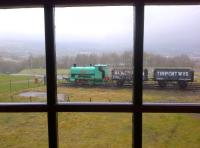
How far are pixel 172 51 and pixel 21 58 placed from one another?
5.44 ft

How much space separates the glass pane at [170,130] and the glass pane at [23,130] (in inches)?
43.6

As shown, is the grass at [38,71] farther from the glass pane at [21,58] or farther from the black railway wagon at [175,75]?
the black railway wagon at [175,75]

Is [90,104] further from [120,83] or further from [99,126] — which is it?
[120,83]

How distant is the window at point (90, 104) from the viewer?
279 centimetres

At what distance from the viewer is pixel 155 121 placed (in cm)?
294

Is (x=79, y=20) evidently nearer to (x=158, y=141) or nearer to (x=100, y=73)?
(x=100, y=73)

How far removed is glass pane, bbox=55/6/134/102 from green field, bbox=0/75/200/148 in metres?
0.03

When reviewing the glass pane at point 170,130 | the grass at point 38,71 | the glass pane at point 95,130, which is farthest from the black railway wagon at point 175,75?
the grass at point 38,71

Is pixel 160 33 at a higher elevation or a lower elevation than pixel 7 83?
higher

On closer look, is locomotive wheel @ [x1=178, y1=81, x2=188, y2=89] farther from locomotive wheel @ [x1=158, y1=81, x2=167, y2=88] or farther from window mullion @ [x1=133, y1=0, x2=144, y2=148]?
window mullion @ [x1=133, y1=0, x2=144, y2=148]

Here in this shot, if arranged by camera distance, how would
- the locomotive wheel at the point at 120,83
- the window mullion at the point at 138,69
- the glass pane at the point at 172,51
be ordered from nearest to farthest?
the window mullion at the point at 138,69, the glass pane at the point at 172,51, the locomotive wheel at the point at 120,83

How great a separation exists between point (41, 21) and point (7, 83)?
2.58 feet

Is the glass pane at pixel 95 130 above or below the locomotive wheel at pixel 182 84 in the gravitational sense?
below

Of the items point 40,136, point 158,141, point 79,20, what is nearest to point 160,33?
point 79,20
